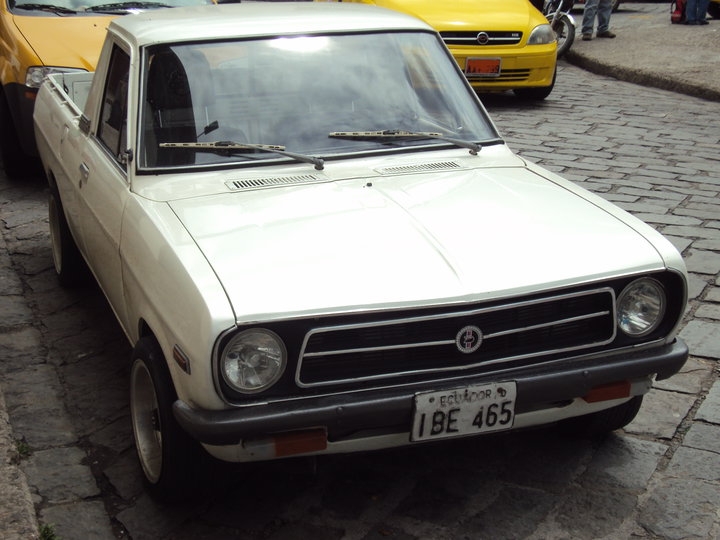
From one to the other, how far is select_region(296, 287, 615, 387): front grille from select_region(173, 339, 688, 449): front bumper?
6cm

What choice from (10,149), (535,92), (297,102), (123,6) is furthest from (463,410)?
(535,92)

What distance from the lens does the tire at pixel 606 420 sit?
3785 millimetres

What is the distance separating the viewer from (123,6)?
819 cm

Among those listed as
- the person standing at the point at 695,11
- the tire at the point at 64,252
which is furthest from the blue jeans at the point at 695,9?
the tire at the point at 64,252

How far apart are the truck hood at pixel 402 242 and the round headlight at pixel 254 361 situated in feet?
0.28

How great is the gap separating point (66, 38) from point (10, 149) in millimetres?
976

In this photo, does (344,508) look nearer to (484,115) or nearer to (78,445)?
(78,445)

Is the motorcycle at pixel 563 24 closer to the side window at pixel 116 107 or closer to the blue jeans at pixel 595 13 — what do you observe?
the blue jeans at pixel 595 13

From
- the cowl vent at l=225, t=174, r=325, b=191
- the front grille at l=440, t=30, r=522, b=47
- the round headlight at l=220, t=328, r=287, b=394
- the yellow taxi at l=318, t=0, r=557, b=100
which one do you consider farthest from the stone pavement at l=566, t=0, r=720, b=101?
the round headlight at l=220, t=328, r=287, b=394

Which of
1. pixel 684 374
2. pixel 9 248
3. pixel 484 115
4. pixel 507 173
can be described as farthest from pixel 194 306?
pixel 9 248

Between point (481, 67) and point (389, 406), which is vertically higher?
point (389, 406)

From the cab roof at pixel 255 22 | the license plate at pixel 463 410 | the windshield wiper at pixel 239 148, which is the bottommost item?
the license plate at pixel 463 410

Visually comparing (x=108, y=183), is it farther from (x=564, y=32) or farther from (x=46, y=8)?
(x=564, y=32)

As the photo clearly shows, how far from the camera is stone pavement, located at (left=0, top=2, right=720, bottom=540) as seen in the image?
342 cm
